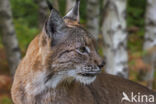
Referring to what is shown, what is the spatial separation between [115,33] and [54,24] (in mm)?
2553

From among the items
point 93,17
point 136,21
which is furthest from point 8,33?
point 136,21

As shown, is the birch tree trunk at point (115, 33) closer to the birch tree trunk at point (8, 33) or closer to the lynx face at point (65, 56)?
the lynx face at point (65, 56)

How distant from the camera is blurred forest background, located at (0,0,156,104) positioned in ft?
19.4

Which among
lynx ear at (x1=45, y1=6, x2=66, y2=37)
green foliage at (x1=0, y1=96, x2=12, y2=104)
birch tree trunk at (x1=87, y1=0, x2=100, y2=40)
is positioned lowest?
green foliage at (x1=0, y1=96, x2=12, y2=104)

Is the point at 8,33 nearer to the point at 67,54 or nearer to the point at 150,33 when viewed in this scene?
the point at 67,54

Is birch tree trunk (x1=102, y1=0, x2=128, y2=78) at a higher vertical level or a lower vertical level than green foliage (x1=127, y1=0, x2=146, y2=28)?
lower

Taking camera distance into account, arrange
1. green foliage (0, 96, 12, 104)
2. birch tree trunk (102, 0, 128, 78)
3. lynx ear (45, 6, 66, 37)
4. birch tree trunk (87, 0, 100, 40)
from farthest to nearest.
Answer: birch tree trunk (87, 0, 100, 40) < green foliage (0, 96, 12, 104) < birch tree trunk (102, 0, 128, 78) < lynx ear (45, 6, 66, 37)

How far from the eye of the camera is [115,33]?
5891 millimetres

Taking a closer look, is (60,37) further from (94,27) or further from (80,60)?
(94,27)

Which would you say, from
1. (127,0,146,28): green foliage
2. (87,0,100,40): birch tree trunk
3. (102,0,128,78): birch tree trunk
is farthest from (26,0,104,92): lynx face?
(127,0,146,28): green foliage

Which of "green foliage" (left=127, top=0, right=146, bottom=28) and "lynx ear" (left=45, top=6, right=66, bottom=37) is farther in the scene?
"green foliage" (left=127, top=0, right=146, bottom=28)

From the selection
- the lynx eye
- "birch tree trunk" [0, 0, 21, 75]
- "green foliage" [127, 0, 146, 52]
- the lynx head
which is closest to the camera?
the lynx head

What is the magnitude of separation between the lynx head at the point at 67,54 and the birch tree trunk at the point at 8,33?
3.40 metres

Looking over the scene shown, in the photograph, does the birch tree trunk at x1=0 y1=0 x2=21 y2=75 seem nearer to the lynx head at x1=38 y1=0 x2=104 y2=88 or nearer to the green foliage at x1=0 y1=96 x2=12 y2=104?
the green foliage at x1=0 y1=96 x2=12 y2=104
